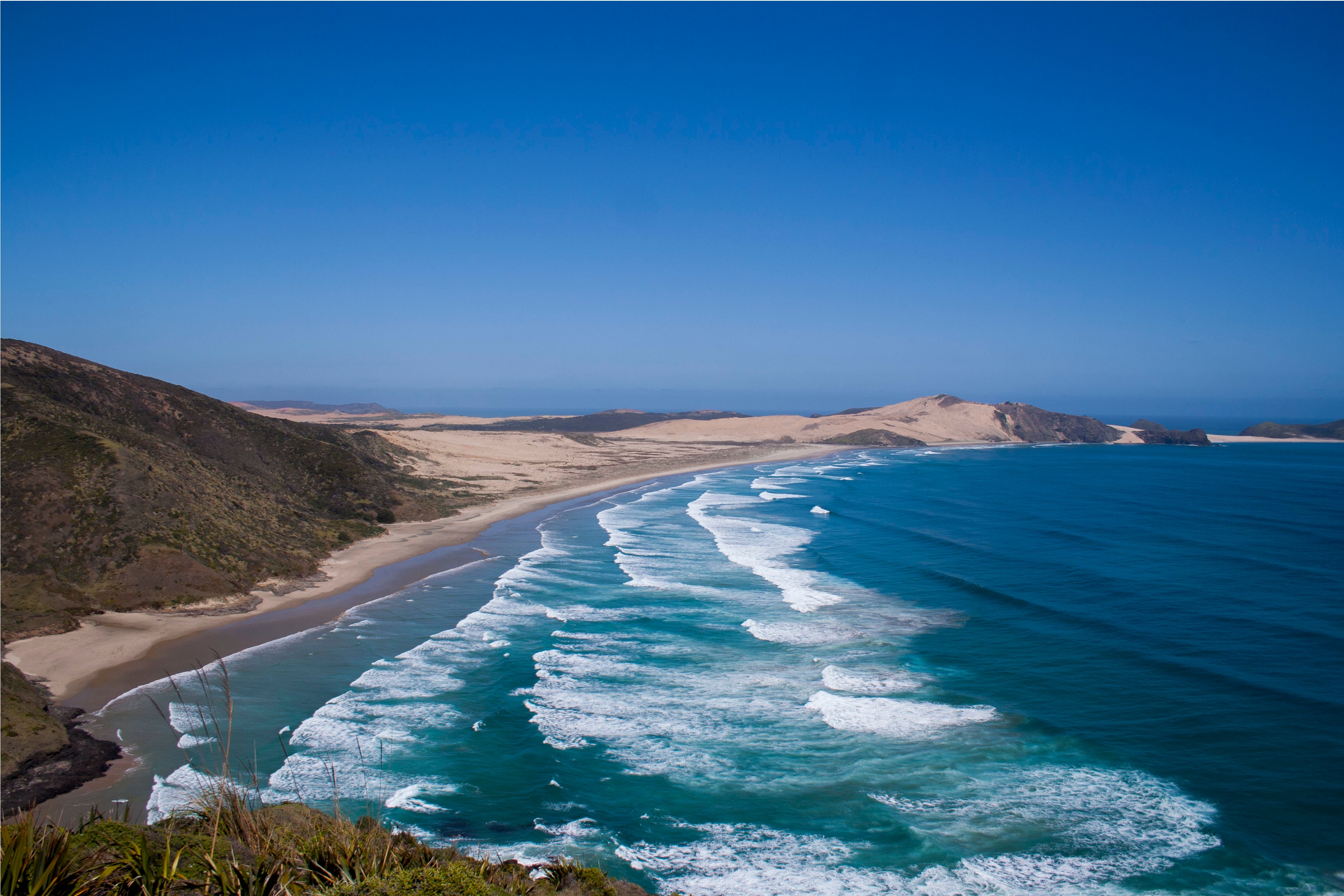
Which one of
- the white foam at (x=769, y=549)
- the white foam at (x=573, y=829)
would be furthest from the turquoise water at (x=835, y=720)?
the white foam at (x=769, y=549)

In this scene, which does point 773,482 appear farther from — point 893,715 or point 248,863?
point 248,863

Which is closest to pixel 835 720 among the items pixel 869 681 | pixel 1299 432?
pixel 869 681

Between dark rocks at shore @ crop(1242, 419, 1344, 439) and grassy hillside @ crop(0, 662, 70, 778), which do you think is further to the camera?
dark rocks at shore @ crop(1242, 419, 1344, 439)

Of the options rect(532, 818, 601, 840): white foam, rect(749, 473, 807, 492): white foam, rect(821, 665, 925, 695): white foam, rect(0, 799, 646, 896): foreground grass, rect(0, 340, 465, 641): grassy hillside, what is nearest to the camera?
rect(0, 799, 646, 896): foreground grass

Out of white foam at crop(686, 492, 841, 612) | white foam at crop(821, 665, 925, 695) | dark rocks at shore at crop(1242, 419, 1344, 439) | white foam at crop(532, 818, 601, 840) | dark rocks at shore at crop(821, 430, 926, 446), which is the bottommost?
white foam at crop(532, 818, 601, 840)

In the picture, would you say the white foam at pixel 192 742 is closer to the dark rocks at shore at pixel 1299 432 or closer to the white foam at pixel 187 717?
the white foam at pixel 187 717

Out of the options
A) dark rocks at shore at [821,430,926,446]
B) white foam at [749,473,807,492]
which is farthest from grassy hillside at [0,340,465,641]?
dark rocks at shore at [821,430,926,446]

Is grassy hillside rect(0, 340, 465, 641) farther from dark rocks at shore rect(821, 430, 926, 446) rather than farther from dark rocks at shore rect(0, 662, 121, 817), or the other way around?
dark rocks at shore rect(821, 430, 926, 446)
